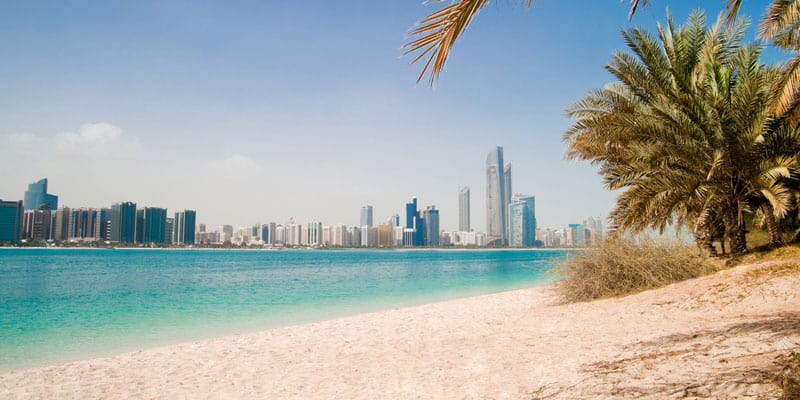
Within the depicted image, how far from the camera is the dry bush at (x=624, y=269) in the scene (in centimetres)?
1145

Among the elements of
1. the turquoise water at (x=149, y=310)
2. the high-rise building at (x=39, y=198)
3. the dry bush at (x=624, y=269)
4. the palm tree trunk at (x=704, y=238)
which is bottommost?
the turquoise water at (x=149, y=310)

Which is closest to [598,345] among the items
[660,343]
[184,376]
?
[660,343]

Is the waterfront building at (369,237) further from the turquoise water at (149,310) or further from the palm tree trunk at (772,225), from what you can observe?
the palm tree trunk at (772,225)

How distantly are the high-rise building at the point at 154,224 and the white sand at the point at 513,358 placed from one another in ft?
471

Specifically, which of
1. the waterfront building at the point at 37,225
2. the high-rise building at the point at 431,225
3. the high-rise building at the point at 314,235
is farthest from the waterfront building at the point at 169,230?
the high-rise building at the point at 431,225

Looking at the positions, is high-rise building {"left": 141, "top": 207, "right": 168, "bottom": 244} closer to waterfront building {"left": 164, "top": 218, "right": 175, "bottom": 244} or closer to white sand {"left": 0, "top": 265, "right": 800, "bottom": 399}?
waterfront building {"left": 164, "top": 218, "right": 175, "bottom": 244}

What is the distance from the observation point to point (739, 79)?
37.7 ft

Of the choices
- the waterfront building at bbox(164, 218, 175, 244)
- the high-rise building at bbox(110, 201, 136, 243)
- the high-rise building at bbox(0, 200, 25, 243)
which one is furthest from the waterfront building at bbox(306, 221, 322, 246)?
the high-rise building at bbox(0, 200, 25, 243)

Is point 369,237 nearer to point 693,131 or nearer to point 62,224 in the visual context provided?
point 62,224

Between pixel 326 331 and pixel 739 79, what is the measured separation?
11.9m

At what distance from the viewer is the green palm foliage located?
1092 centimetres

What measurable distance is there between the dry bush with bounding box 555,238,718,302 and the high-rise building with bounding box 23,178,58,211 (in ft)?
591

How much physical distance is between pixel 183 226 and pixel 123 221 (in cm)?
2085

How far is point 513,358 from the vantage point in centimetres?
624
